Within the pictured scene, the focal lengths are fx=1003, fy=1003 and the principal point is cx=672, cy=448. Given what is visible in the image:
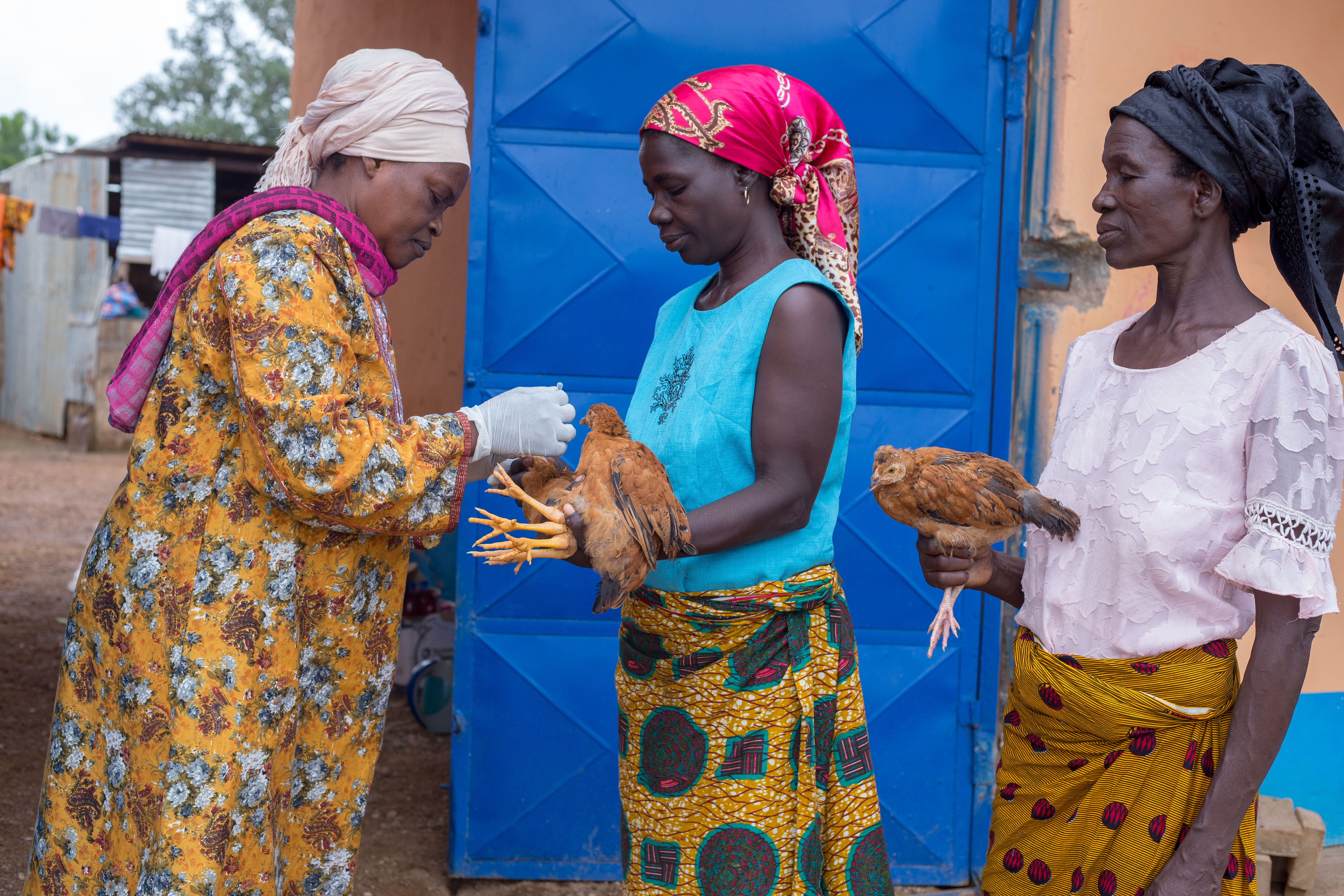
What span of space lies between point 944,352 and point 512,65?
178 cm

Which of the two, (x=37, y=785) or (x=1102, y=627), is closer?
(x=1102, y=627)

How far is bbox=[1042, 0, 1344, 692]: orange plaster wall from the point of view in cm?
345

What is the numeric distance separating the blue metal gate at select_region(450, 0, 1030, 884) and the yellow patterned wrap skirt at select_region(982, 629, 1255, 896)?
1701 mm

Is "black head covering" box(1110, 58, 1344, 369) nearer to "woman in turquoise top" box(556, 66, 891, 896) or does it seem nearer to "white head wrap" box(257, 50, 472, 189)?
"woman in turquoise top" box(556, 66, 891, 896)

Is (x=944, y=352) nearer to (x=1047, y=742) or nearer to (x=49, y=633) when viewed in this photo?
(x=1047, y=742)

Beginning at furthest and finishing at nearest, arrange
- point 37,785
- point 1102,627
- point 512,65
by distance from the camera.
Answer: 1. point 37,785
2. point 512,65
3. point 1102,627

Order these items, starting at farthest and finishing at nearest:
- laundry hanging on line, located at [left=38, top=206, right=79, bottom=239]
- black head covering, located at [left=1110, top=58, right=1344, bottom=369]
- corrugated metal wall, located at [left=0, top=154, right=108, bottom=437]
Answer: corrugated metal wall, located at [left=0, top=154, right=108, bottom=437]
laundry hanging on line, located at [left=38, top=206, right=79, bottom=239]
black head covering, located at [left=1110, top=58, right=1344, bottom=369]

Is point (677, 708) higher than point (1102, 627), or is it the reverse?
point (1102, 627)

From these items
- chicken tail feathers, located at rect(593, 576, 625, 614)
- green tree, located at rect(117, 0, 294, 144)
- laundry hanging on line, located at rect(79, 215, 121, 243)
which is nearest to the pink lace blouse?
chicken tail feathers, located at rect(593, 576, 625, 614)

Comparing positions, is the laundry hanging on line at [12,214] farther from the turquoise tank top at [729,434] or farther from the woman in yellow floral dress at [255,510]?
the turquoise tank top at [729,434]

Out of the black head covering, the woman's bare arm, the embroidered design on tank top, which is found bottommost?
the woman's bare arm

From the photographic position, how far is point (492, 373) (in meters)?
3.45

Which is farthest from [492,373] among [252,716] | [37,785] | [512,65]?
[37,785]

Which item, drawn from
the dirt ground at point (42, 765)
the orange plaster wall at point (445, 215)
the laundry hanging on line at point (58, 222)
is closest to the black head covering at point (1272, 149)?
the dirt ground at point (42, 765)
